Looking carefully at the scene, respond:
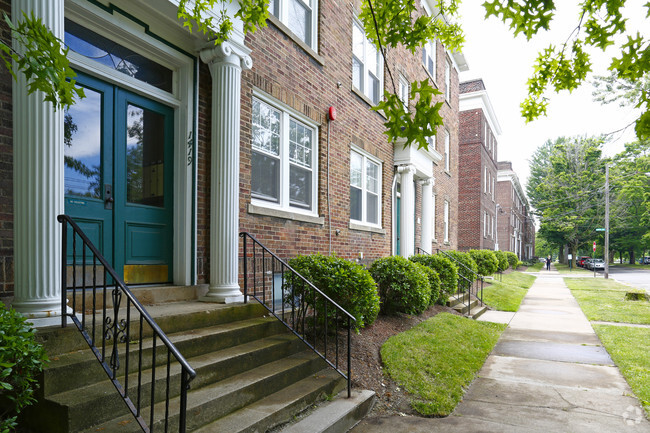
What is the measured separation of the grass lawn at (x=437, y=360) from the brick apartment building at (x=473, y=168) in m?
17.8

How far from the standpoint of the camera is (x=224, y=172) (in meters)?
5.48

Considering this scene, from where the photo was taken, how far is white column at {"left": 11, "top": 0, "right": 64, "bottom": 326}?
3.39 metres

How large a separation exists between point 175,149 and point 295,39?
120 inches

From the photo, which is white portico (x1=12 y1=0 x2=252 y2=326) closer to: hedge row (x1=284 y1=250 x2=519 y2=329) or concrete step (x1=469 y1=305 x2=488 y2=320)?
hedge row (x1=284 y1=250 x2=519 y2=329)

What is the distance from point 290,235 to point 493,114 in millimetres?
27132

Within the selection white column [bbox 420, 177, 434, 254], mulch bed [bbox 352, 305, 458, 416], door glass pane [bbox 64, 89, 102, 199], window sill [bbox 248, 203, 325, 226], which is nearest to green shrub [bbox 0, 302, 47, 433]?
door glass pane [bbox 64, 89, 102, 199]

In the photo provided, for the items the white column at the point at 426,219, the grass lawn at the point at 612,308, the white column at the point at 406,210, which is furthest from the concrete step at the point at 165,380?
the white column at the point at 426,219

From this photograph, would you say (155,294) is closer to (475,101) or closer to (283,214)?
(283,214)

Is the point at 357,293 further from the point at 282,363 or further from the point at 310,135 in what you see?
the point at 310,135

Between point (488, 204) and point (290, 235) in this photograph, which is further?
point (488, 204)

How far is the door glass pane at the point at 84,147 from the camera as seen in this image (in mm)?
4441

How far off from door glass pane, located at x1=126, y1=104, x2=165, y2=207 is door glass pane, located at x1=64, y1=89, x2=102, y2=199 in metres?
0.39

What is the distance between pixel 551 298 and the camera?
14977 mm

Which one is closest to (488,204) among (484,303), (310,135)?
(484,303)
